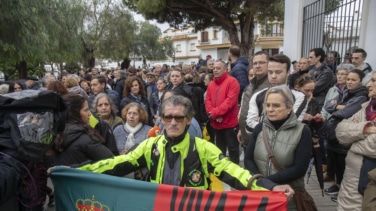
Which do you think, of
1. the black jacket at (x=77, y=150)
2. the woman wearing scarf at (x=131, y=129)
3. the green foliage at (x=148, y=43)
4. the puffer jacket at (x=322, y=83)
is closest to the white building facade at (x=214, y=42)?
the green foliage at (x=148, y=43)

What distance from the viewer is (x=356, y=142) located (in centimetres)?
322

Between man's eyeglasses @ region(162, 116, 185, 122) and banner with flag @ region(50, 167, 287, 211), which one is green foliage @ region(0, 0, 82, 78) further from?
man's eyeglasses @ region(162, 116, 185, 122)

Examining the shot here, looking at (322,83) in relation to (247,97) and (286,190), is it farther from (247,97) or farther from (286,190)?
(286,190)

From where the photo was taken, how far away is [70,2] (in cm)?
1844

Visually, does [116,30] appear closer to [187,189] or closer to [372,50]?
[372,50]

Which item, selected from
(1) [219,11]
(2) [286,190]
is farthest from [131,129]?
(1) [219,11]

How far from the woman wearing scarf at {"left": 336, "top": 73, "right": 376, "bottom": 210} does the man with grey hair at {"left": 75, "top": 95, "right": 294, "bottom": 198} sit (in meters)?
1.64

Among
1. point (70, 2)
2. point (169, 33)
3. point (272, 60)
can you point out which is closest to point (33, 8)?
point (70, 2)

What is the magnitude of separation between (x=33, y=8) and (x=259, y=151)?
10562 mm

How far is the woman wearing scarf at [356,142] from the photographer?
3.06 m

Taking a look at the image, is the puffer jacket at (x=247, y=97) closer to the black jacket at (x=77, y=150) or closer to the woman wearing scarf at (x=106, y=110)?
the woman wearing scarf at (x=106, y=110)

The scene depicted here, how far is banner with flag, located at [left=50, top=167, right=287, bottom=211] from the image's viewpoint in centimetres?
209

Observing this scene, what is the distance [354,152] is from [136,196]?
2402 mm

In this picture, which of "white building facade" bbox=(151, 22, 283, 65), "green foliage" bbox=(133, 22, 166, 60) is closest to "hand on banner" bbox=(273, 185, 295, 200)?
"white building facade" bbox=(151, 22, 283, 65)
